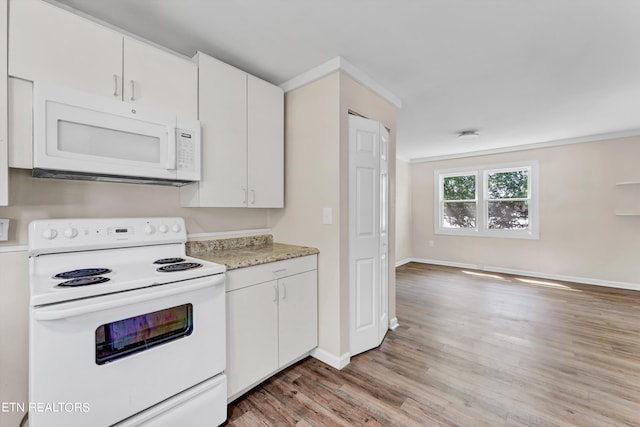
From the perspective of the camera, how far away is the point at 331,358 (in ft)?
7.27

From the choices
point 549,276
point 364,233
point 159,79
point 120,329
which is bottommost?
point 549,276

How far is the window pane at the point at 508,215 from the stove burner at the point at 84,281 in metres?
6.08

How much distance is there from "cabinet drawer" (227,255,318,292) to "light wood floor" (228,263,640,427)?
0.78 meters

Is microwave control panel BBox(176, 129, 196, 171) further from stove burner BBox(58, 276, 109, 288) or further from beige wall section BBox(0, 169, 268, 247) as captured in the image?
stove burner BBox(58, 276, 109, 288)

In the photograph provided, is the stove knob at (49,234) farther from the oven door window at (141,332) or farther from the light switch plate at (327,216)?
the light switch plate at (327,216)

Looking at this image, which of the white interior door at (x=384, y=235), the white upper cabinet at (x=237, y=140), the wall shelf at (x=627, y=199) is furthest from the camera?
the wall shelf at (x=627, y=199)

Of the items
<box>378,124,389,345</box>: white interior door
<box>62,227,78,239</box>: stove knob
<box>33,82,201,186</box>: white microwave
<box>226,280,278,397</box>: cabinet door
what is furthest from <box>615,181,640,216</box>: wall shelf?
<box>62,227,78,239</box>: stove knob

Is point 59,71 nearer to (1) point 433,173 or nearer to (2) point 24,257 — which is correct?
(2) point 24,257

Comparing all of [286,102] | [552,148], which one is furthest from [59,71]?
[552,148]

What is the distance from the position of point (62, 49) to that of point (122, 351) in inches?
60.2

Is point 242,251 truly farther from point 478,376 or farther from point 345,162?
point 478,376

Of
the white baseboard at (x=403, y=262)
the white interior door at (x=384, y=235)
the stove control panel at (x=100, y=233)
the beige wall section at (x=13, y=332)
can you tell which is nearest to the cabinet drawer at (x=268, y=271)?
the stove control panel at (x=100, y=233)

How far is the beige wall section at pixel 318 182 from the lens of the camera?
218 cm

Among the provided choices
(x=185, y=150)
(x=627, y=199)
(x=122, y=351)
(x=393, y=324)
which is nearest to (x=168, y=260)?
(x=122, y=351)
